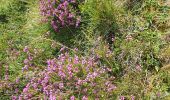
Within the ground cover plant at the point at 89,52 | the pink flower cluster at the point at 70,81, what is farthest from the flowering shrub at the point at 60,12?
the pink flower cluster at the point at 70,81

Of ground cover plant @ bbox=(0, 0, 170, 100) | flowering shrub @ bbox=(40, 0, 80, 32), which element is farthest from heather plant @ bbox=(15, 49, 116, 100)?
flowering shrub @ bbox=(40, 0, 80, 32)

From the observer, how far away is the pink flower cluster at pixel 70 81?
13.8ft

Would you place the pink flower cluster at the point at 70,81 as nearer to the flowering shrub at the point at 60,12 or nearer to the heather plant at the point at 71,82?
the heather plant at the point at 71,82

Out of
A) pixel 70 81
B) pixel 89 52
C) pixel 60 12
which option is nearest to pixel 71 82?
pixel 70 81

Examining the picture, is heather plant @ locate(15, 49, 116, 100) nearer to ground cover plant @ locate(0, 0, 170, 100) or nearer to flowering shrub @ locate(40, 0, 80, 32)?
ground cover plant @ locate(0, 0, 170, 100)

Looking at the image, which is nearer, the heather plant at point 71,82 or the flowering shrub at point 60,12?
the heather plant at point 71,82

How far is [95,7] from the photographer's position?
15.7 ft

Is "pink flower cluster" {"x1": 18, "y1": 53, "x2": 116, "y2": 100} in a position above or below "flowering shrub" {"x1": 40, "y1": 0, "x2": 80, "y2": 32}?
below

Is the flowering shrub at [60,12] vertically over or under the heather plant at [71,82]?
over

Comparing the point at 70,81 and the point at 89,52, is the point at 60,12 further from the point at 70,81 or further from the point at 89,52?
the point at 70,81

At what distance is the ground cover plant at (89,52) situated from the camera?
4273 mm

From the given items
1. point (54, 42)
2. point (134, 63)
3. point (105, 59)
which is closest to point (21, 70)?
point (54, 42)

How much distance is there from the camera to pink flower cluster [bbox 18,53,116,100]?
13.8 ft

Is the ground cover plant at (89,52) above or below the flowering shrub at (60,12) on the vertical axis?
below
